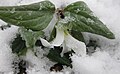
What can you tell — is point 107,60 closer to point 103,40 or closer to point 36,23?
point 103,40

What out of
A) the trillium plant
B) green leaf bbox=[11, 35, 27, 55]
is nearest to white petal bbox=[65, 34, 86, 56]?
the trillium plant

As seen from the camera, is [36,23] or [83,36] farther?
[83,36]

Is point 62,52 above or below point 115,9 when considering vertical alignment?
below

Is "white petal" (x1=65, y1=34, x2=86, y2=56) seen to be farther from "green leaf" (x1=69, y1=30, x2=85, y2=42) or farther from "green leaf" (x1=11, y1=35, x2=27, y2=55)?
"green leaf" (x1=11, y1=35, x2=27, y2=55)

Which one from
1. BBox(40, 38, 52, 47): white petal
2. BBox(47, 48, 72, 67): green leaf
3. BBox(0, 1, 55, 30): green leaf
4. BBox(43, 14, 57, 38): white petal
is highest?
BBox(0, 1, 55, 30): green leaf

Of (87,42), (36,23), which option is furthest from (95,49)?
(36,23)

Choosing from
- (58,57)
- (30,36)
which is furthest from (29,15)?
(58,57)

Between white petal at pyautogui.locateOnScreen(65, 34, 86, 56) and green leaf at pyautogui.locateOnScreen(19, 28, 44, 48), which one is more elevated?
green leaf at pyautogui.locateOnScreen(19, 28, 44, 48)
